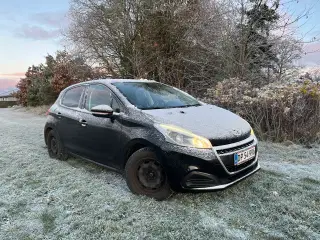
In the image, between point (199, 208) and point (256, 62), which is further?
point (256, 62)

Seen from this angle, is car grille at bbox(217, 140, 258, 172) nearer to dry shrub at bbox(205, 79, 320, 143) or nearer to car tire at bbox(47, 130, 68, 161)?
car tire at bbox(47, 130, 68, 161)

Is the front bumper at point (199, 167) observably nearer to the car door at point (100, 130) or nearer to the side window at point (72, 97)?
the car door at point (100, 130)

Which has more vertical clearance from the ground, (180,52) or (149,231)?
(180,52)

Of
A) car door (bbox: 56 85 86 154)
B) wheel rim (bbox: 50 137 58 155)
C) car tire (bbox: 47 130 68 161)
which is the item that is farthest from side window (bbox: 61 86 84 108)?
Result: wheel rim (bbox: 50 137 58 155)

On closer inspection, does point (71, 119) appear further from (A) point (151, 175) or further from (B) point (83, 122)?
(A) point (151, 175)

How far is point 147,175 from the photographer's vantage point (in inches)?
142

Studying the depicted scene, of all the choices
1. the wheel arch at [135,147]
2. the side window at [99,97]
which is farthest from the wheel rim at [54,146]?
the wheel arch at [135,147]

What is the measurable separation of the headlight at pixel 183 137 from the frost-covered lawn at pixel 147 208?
29.2 inches

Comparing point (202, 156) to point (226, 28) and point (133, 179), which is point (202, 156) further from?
point (226, 28)

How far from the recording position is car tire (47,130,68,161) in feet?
17.6

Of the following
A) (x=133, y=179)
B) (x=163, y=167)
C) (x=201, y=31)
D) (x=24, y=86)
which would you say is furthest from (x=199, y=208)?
(x=24, y=86)

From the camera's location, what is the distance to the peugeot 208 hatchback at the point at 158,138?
3273mm

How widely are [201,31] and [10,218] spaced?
10.2 metres

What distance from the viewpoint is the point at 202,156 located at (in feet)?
10.6
